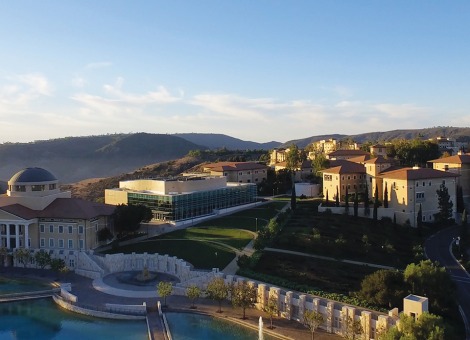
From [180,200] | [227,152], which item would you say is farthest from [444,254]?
[227,152]

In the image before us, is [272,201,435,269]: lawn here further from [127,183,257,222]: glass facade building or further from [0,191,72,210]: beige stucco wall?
[0,191,72,210]: beige stucco wall

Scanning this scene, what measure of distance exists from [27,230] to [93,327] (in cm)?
2406

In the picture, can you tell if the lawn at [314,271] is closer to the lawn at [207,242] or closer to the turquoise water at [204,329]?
the lawn at [207,242]

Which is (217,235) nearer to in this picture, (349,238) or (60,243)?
(349,238)


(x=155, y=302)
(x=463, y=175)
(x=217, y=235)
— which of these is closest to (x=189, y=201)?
(x=217, y=235)

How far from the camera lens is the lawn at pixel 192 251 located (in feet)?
151

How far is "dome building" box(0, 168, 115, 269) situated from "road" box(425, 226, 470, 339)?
39409mm

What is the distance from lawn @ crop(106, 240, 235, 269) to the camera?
46000mm

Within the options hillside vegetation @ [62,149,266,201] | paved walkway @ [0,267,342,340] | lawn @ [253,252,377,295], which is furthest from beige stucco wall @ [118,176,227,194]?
hillside vegetation @ [62,149,266,201]

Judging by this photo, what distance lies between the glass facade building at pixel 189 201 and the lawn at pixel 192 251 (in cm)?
955

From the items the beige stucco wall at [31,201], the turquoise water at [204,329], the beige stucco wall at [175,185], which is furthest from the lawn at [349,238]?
the beige stucco wall at [31,201]

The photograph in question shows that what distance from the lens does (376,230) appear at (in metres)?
59.7

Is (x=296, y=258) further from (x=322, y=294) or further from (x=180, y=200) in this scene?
(x=180, y=200)

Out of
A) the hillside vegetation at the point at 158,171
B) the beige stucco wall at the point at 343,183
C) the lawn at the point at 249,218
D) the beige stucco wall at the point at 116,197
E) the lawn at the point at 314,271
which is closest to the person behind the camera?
the lawn at the point at 314,271
